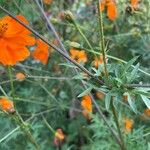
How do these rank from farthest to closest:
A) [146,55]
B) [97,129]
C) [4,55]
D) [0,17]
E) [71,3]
Answer: [71,3]
[146,55]
[97,129]
[0,17]
[4,55]

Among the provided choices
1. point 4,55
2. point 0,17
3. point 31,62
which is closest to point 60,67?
point 31,62

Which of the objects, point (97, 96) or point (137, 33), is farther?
point (97, 96)

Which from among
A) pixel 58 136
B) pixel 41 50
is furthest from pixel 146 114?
pixel 41 50

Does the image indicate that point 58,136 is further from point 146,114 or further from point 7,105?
point 146,114

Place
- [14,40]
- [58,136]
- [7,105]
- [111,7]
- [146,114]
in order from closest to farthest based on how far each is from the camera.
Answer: [14,40] → [7,105] → [58,136] → [111,7] → [146,114]

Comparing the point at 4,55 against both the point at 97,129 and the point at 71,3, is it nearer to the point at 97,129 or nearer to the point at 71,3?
the point at 97,129

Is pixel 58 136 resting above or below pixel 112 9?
below

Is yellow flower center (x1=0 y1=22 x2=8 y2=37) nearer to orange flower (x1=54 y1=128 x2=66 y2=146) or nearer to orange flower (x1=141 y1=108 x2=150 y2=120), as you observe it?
orange flower (x1=54 y1=128 x2=66 y2=146)

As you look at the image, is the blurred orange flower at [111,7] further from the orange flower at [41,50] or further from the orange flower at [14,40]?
the orange flower at [14,40]

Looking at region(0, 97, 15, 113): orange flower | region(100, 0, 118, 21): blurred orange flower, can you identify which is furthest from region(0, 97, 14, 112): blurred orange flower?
region(100, 0, 118, 21): blurred orange flower
